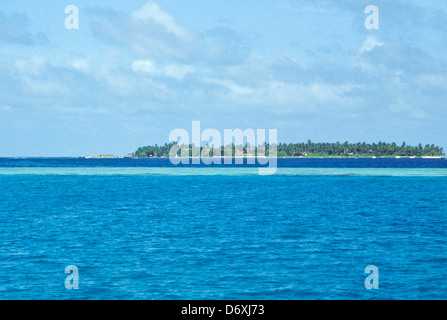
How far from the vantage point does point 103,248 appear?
4056 centimetres

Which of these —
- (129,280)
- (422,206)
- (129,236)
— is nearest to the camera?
(129,280)

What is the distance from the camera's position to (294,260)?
118 ft

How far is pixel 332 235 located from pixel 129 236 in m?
19.2

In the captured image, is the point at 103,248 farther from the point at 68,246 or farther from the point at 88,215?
the point at 88,215

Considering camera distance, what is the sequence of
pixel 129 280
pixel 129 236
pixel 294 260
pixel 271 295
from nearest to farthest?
pixel 271 295
pixel 129 280
pixel 294 260
pixel 129 236

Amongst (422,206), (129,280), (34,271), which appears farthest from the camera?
(422,206)

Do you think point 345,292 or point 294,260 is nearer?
point 345,292

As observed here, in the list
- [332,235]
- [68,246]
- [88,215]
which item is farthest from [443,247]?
[88,215]

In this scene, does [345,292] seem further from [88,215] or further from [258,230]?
[88,215]

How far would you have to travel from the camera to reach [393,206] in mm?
74438

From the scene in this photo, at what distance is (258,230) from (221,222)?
7.05 meters

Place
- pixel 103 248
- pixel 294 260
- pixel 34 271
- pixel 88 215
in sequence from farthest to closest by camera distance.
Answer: pixel 88 215, pixel 103 248, pixel 294 260, pixel 34 271

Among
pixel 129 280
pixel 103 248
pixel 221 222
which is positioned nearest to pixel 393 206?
pixel 221 222

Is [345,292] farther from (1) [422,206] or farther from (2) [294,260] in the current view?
(1) [422,206]
